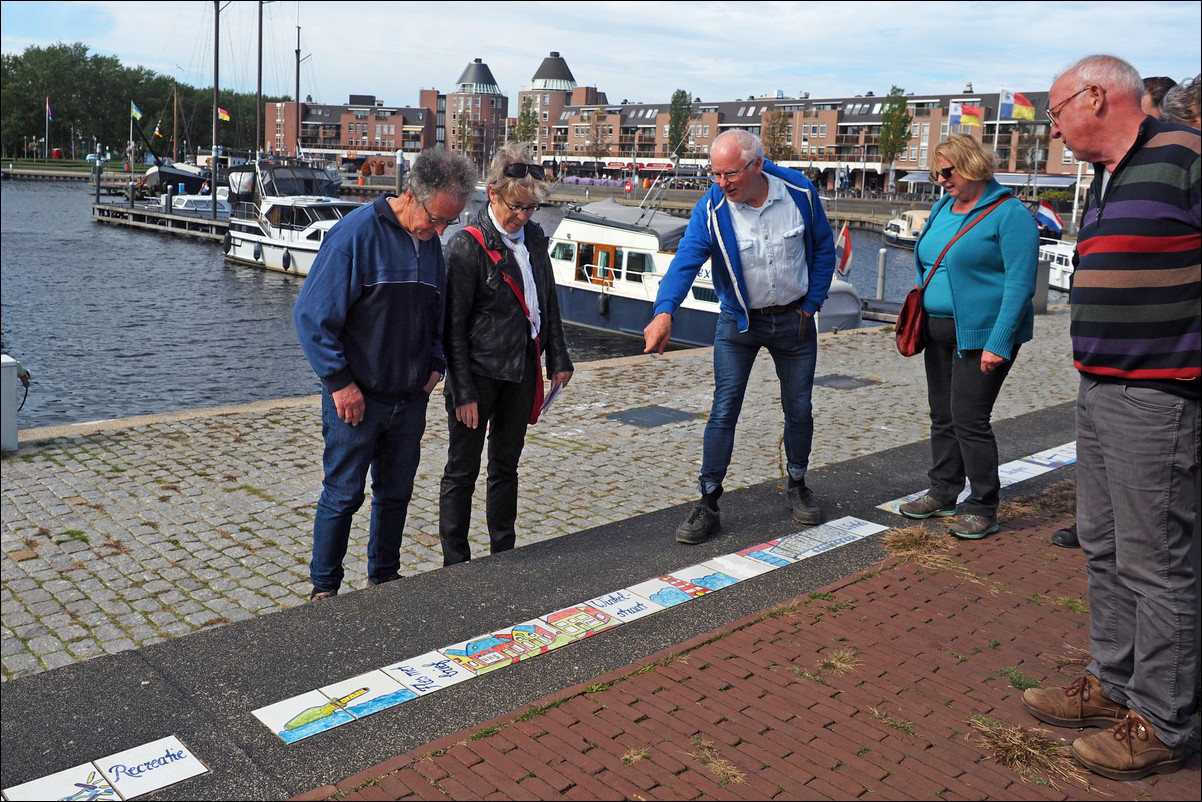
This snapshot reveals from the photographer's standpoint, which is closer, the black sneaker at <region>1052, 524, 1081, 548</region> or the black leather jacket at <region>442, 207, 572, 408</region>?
the black leather jacket at <region>442, 207, 572, 408</region>

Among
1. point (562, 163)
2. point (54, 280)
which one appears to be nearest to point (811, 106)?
point (562, 163)

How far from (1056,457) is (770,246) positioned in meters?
3.39

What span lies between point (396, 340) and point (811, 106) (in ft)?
427

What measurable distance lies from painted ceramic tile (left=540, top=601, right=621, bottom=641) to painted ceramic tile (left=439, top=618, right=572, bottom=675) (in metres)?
0.04

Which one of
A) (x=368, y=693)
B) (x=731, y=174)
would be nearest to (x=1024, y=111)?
(x=731, y=174)

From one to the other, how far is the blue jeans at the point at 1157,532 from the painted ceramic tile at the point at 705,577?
5.86ft

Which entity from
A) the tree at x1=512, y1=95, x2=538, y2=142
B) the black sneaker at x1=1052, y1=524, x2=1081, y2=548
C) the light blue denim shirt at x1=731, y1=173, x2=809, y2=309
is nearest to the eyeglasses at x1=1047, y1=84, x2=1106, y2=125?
the light blue denim shirt at x1=731, y1=173, x2=809, y2=309

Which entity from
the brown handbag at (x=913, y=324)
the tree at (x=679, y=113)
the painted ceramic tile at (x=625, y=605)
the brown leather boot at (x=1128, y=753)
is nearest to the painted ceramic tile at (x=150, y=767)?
the painted ceramic tile at (x=625, y=605)

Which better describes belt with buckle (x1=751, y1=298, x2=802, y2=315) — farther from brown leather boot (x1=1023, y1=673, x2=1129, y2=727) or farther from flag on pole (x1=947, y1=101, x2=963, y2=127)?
flag on pole (x1=947, y1=101, x2=963, y2=127)

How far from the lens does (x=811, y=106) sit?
12681 centimetres

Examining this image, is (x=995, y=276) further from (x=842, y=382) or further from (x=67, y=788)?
(x=842, y=382)

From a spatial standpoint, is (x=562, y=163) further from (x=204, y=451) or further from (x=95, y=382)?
(x=204, y=451)

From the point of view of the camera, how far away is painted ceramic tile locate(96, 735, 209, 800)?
9.89ft

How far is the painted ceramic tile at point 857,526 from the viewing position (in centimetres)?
546
